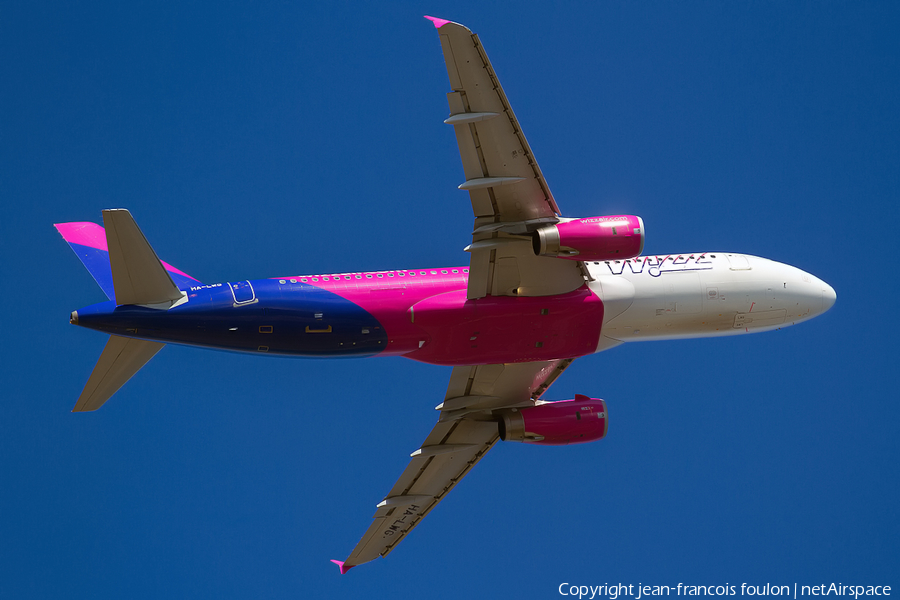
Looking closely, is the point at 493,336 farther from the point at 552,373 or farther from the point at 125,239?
the point at 125,239

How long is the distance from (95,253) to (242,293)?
5155mm

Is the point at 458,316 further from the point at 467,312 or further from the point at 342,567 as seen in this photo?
the point at 342,567

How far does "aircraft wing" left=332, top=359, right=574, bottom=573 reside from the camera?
38.6m

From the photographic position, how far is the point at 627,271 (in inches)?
1409

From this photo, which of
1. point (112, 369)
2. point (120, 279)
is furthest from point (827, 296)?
point (112, 369)

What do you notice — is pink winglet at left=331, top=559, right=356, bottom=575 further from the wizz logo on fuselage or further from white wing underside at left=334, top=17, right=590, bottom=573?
the wizz logo on fuselage

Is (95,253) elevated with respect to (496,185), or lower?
lower

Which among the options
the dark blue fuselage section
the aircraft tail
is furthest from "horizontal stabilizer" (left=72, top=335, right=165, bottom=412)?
the dark blue fuselage section

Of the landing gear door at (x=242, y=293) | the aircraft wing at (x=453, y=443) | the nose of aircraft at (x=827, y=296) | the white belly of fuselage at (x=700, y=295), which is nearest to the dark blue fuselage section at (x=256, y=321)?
the landing gear door at (x=242, y=293)

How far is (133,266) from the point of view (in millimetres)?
31000

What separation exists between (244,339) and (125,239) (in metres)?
4.37

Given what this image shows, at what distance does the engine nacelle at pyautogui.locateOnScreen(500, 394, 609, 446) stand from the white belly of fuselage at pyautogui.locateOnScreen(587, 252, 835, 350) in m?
3.44

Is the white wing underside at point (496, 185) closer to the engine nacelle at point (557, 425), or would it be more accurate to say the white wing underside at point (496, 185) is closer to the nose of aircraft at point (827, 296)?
the engine nacelle at point (557, 425)

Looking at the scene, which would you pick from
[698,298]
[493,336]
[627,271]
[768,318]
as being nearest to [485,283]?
[493,336]
